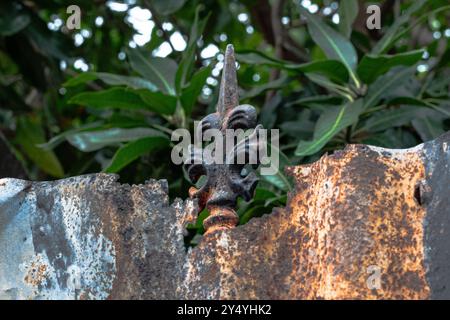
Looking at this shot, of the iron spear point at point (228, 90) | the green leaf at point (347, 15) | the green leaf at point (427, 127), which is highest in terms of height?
the green leaf at point (347, 15)

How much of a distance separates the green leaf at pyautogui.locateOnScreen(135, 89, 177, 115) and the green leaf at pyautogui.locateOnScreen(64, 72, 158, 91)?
0.16 meters

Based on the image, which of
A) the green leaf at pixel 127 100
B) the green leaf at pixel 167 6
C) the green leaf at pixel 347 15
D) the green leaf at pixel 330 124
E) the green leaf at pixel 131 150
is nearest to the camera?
the green leaf at pixel 330 124

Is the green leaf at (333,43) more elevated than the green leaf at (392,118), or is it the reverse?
the green leaf at (333,43)

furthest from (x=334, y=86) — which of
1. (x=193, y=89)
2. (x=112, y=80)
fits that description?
(x=112, y=80)

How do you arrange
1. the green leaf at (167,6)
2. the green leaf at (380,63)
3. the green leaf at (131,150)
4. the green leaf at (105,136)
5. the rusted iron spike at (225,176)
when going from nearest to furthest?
1. the rusted iron spike at (225,176)
2. the green leaf at (380,63)
3. the green leaf at (131,150)
4. the green leaf at (105,136)
5. the green leaf at (167,6)

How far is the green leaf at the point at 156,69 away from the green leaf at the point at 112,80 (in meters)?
0.03

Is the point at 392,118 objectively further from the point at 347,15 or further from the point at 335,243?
the point at 335,243

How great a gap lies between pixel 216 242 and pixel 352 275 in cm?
27

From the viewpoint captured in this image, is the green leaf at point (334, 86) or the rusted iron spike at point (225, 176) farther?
the green leaf at point (334, 86)

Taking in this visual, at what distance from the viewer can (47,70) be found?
4.68 metres

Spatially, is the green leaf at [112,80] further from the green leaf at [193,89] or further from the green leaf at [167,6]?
the green leaf at [167,6]

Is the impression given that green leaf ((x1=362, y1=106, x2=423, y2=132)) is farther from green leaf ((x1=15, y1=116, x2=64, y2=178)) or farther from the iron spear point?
green leaf ((x1=15, y1=116, x2=64, y2=178))

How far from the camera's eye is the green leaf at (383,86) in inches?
125

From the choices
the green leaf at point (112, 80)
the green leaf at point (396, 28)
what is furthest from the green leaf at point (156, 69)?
the green leaf at point (396, 28)
